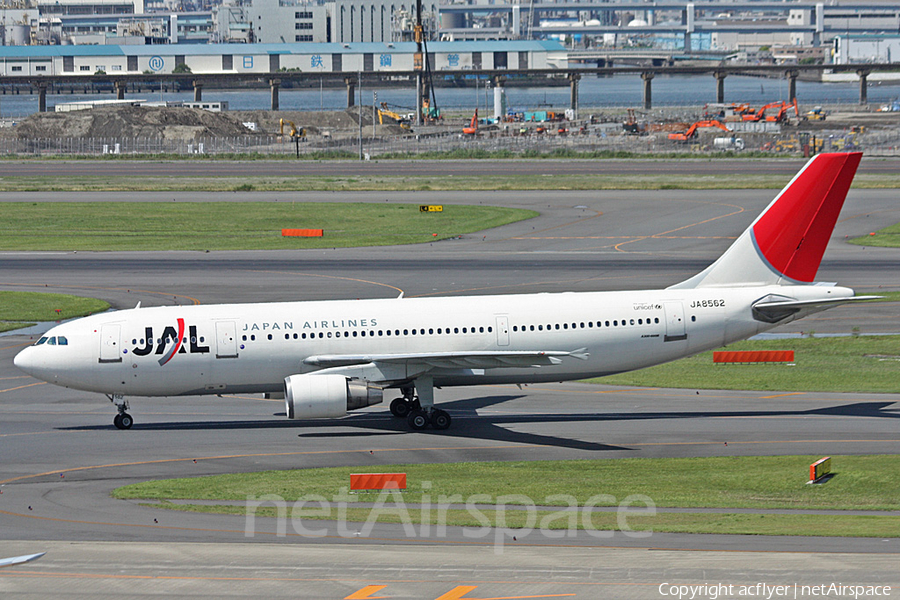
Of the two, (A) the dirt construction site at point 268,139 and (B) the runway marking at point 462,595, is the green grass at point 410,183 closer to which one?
(A) the dirt construction site at point 268,139

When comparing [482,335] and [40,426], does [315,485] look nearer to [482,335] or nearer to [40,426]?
[482,335]

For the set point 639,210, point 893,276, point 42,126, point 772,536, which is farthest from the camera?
point 42,126

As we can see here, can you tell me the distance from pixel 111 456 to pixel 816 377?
2915cm

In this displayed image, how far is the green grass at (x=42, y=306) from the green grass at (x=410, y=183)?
2094 inches

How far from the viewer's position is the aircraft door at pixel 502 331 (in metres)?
39.8

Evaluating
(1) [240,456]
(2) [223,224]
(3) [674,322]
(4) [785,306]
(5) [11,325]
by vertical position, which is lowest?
(1) [240,456]

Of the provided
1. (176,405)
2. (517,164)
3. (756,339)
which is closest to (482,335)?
(176,405)

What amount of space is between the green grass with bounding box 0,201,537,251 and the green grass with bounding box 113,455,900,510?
52.1m

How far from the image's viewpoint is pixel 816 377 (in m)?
45.8

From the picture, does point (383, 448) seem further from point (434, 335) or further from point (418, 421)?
point (434, 335)

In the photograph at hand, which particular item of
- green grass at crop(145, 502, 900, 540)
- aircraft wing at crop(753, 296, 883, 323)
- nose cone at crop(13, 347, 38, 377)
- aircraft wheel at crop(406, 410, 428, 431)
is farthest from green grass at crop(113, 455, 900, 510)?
nose cone at crop(13, 347, 38, 377)

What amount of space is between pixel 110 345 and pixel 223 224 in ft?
186

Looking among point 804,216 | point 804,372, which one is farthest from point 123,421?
point 804,372

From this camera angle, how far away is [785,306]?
40562 millimetres
